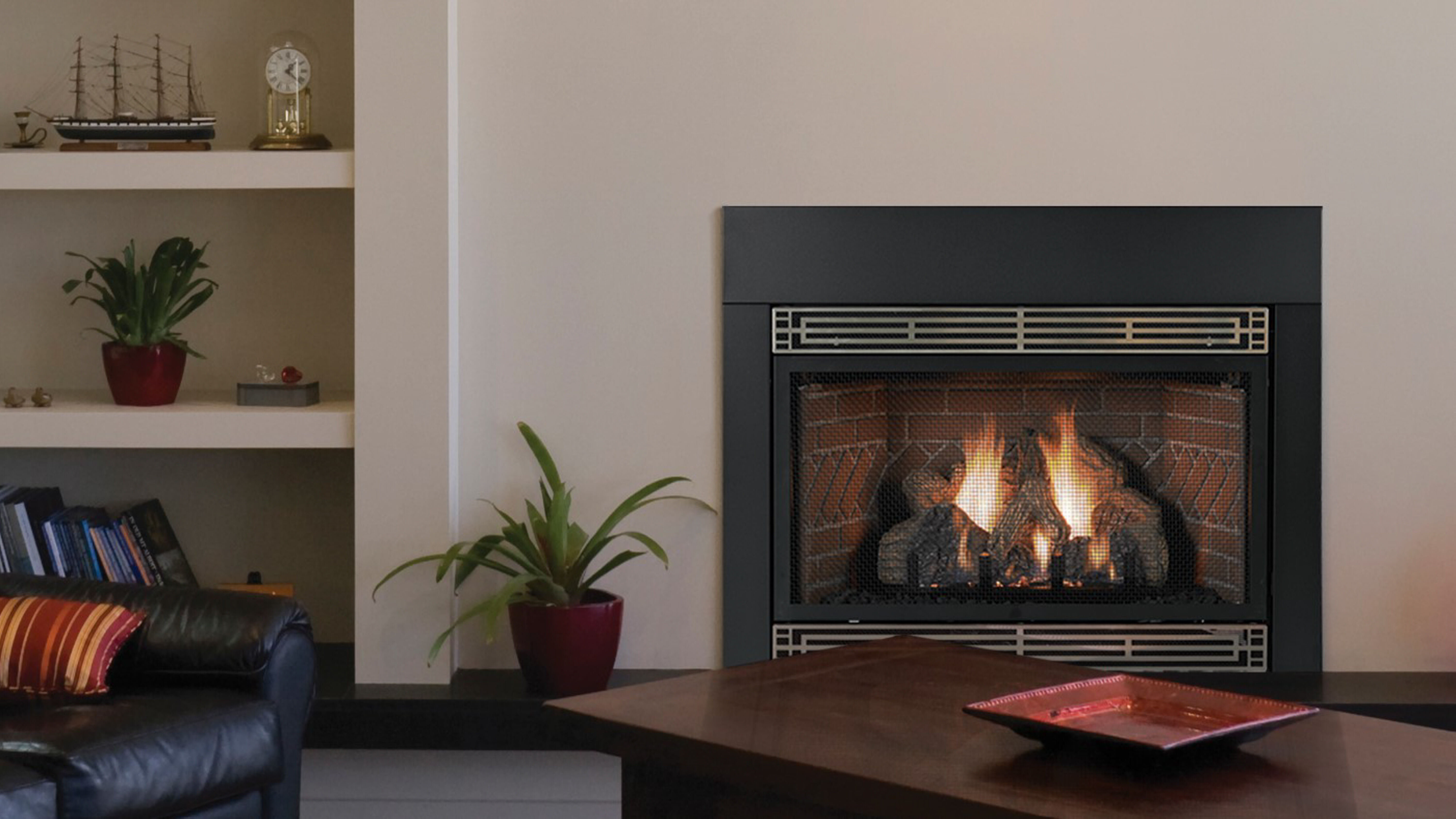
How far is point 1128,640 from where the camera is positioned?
3.21 m

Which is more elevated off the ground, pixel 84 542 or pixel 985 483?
pixel 985 483

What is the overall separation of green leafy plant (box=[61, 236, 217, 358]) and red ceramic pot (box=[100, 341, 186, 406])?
1 cm

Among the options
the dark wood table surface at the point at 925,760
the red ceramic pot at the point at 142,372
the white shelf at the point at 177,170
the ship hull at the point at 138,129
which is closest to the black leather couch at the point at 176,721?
the red ceramic pot at the point at 142,372

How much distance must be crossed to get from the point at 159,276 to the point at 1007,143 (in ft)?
5.96

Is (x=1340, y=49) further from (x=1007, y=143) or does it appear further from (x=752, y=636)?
(x=752, y=636)

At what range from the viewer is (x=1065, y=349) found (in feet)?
10.4

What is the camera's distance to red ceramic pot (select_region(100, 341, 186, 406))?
3.13 metres

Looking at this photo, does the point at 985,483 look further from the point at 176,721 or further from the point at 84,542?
the point at 84,542

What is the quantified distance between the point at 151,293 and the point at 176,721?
122 cm

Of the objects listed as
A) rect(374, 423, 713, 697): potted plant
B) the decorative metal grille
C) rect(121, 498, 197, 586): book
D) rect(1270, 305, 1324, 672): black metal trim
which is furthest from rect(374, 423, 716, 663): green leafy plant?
rect(1270, 305, 1324, 672): black metal trim

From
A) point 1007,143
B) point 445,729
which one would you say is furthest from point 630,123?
point 445,729

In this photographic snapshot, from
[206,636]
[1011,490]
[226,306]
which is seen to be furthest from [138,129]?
[1011,490]

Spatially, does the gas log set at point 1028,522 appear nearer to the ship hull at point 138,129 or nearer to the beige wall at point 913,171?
the beige wall at point 913,171

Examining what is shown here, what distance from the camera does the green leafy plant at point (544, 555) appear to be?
9.77 ft
